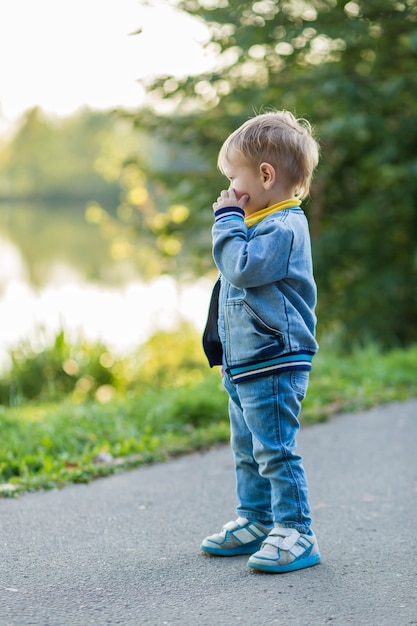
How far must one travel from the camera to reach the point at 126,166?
10.1 m

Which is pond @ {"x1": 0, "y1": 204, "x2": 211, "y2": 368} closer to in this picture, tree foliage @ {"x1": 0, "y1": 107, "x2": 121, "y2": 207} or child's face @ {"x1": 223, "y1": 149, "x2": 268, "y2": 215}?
child's face @ {"x1": 223, "y1": 149, "x2": 268, "y2": 215}

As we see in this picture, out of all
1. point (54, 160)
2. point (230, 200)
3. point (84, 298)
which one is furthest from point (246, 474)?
point (54, 160)

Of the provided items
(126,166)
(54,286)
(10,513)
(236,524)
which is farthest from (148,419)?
(54,286)

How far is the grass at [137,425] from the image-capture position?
434 centimetres

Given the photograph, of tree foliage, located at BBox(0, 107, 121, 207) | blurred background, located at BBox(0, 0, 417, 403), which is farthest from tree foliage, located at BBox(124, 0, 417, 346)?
tree foliage, located at BBox(0, 107, 121, 207)

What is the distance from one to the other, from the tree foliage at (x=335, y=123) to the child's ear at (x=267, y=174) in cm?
354

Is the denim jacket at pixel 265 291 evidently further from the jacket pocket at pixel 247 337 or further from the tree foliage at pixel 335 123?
the tree foliage at pixel 335 123

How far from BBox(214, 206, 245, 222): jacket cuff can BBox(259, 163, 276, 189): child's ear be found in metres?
0.12

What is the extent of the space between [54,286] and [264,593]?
15.7 meters

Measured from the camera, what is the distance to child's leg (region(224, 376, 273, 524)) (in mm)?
3096

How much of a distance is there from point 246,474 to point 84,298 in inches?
534

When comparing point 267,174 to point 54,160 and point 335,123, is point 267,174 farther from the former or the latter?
point 54,160

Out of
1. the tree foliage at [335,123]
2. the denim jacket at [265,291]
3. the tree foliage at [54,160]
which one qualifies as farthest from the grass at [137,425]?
the tree foliage at [54,160]

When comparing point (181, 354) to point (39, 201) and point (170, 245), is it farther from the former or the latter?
point (39, 201)
